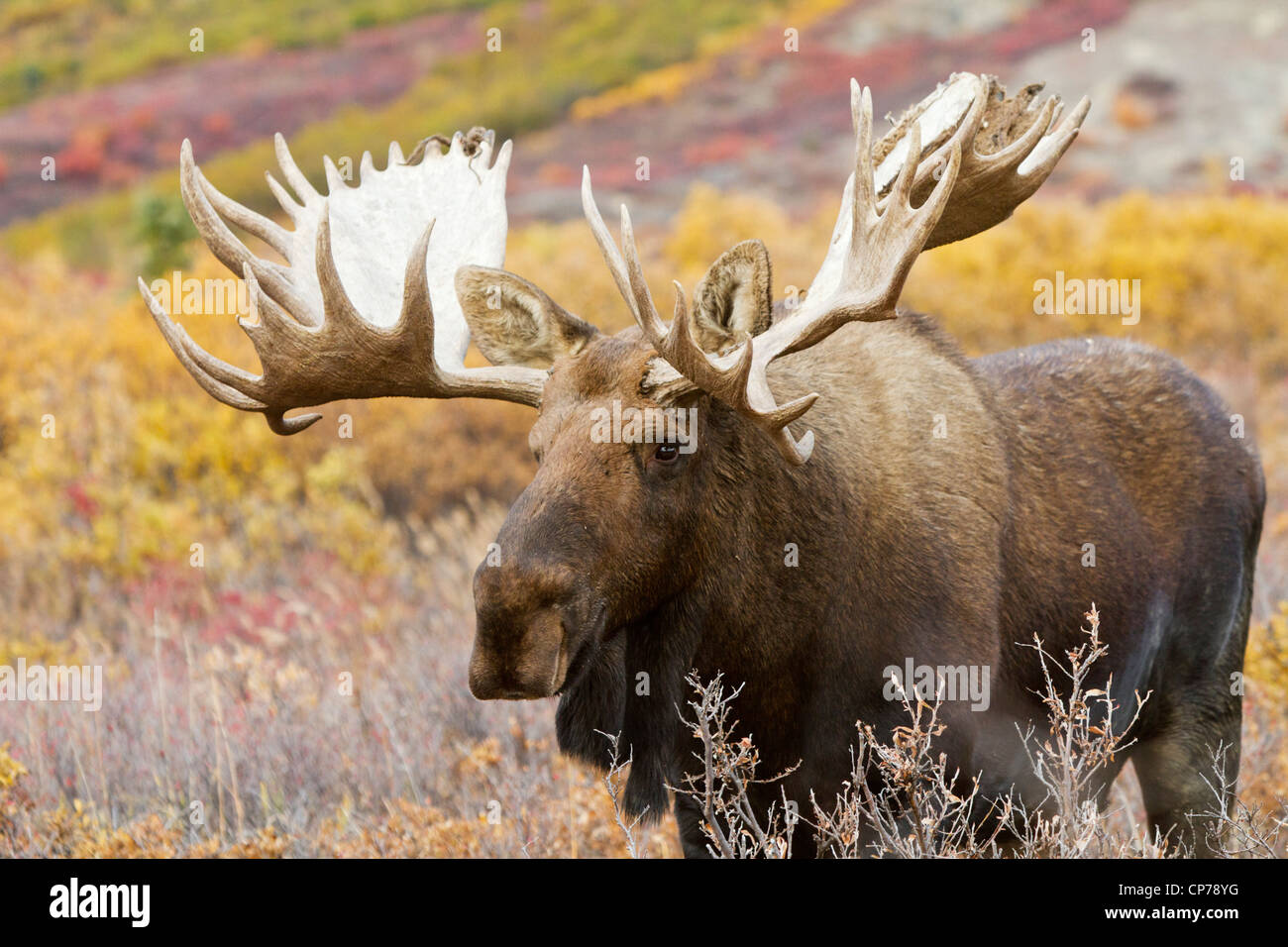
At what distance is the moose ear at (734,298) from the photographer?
12.4 feet

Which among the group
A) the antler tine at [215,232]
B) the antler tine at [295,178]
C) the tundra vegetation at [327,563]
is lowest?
the tundra vegetation at [327,563]

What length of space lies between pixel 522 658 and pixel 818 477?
1.07 meters

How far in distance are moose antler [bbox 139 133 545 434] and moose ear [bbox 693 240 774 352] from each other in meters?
0.54

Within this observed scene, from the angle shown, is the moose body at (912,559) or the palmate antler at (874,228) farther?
the moose body at (912,559)

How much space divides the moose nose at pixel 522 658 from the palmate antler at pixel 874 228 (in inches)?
29.0

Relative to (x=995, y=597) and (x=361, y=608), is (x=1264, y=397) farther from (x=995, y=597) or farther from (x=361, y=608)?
(x=995, y=597)

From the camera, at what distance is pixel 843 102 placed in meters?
27.6

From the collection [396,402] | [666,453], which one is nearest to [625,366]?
[666,453]

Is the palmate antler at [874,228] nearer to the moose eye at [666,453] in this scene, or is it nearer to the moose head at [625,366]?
the moose head at [625,366]

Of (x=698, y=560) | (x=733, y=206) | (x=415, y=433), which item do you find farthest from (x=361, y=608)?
(x=733, y=206)

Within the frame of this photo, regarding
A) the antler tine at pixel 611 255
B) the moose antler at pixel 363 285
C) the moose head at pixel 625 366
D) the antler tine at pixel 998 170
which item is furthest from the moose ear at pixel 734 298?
the antler tine at pixel 998 170

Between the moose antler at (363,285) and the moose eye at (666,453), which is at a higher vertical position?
the moose antler at (363,285)

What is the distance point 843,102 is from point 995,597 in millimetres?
24625

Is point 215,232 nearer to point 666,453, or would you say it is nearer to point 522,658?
point 666,453
